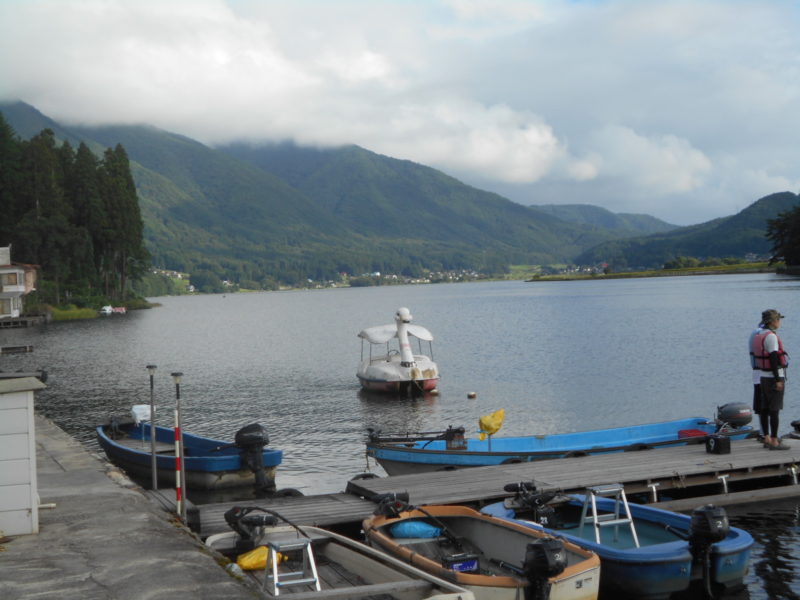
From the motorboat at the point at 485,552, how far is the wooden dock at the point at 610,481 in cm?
200

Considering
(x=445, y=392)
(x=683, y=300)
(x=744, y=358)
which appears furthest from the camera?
(x=683, y=300)

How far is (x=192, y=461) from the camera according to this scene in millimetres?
20344

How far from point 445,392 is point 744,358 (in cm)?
Answer: 2039

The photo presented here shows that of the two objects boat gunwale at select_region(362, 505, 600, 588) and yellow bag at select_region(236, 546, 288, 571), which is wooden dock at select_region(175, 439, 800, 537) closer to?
boat gunwale at select_region(362, 505, 600, 588)

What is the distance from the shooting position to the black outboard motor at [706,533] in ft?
39.1

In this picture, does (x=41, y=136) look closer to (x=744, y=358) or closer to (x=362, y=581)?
(x=744, y=358)

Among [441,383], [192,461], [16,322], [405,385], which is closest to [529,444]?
[192,461]

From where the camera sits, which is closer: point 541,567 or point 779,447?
point 541,567

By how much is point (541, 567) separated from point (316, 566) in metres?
3.30

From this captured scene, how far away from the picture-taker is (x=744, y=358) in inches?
1956

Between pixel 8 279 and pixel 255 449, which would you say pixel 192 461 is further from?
pixel 8 279

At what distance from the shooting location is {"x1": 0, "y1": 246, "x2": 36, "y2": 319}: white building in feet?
305

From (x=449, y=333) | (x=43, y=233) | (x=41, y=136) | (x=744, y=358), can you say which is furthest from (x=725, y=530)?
(x=41, y=136)

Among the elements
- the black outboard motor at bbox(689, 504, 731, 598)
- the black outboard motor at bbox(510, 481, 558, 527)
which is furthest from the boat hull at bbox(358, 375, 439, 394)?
the black outboard motor at bbox(689, 504, 731, 598)
